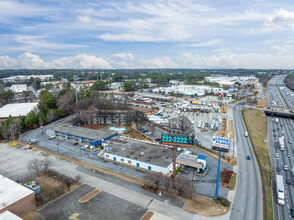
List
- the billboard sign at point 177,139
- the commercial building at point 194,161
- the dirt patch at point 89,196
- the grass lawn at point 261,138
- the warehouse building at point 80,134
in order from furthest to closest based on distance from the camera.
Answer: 1. the warehouse building at point 80,134
2. the commercial building at point 194,161
3. the grass lawn at point 261,138
4. the dirt patch at point 89,196
5. the billboard sign at point 177,139

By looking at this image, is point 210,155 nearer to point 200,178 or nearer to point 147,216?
point 200,178

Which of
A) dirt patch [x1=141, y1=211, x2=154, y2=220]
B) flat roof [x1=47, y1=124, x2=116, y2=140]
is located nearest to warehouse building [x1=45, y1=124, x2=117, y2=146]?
flat roof [x1=47, y1=124, x2=116, y2=140]

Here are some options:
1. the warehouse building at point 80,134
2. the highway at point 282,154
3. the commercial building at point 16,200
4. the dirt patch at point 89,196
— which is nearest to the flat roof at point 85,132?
the warehouse building at point 80,134

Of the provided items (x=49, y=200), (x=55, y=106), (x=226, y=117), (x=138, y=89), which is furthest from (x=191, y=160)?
(x=138, y=89)

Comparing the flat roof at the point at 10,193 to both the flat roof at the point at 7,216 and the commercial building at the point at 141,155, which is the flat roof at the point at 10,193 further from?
the commercial building at the point at 141,155

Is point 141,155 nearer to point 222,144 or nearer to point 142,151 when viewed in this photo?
point 142,151

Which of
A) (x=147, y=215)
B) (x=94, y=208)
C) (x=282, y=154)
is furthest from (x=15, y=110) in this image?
(x=282, y=154)

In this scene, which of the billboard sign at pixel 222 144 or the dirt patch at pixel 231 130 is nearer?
the billboard sign at pixel 222 144
